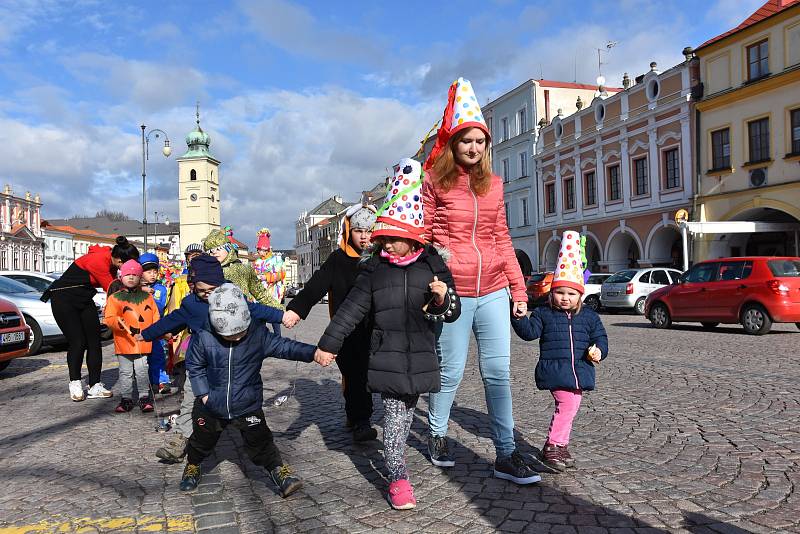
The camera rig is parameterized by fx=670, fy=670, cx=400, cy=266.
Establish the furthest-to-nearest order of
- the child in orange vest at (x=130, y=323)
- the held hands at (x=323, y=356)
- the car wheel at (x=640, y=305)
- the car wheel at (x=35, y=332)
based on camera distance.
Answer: the car wheel at (x=640, y=305) < the car wheel at (x=35, y=332) < the child in orange vest at (x=130, y=323) < the held hands at (x=323, y=356)

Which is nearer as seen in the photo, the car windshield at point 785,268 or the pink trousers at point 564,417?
the pink trousers at point 564,417

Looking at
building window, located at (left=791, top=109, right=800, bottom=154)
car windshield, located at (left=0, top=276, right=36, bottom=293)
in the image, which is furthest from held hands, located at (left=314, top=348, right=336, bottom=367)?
building window, located at (left=791, top=109, right=800, bottom=154)

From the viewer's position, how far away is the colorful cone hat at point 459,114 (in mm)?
4070

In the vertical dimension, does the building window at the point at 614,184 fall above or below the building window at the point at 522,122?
below

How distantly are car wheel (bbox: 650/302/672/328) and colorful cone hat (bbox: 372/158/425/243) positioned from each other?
43.8 ft

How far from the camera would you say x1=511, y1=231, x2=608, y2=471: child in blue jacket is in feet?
13.8

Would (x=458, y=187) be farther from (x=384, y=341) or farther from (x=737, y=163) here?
(x=737, y=163)

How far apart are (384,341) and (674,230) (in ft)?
94.6

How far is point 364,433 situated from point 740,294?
11240 millimetres

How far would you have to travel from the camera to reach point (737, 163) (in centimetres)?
2591

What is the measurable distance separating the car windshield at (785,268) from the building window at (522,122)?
99.9 ft

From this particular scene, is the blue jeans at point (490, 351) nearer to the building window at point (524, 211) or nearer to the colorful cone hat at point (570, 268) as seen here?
the colorful cone hat at point (570, 268)

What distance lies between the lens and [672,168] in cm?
2919

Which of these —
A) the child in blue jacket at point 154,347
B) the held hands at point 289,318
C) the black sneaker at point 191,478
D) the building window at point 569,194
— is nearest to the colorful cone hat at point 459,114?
the held hands at point 289,318
